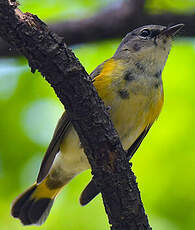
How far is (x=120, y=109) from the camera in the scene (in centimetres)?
470

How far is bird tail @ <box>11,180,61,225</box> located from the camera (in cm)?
577

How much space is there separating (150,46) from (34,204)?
2.29m

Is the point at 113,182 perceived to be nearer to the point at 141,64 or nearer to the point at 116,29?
the point at 141,64

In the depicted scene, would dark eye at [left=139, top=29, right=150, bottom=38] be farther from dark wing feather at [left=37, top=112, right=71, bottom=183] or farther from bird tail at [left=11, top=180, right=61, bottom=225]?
bird tail at [left=11, top=180, right=61, bottom=225]

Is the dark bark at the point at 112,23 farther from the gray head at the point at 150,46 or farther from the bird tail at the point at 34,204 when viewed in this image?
the bird tail at the point at 34,204

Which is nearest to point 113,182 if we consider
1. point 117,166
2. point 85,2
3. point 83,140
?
point 117,166

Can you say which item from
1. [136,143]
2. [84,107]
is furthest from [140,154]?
[84,107]

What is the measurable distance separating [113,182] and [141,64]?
70.6 inches

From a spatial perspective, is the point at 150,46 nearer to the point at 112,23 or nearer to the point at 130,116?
the point at 130,116

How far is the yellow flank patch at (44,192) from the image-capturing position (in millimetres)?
5934

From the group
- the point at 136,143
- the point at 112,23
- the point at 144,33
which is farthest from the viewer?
the point at 112,23

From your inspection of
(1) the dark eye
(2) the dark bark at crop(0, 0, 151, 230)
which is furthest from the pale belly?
(2) the dark bark at crop(0, 0, 151, 230)

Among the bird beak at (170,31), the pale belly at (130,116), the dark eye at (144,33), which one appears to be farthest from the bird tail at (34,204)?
the bird beak at (170,31)

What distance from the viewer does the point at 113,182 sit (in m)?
3.69
